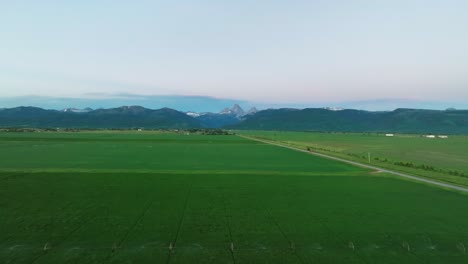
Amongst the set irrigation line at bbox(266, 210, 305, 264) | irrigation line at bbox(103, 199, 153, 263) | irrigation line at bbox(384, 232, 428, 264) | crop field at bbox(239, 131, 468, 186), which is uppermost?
irrigation line at bbox(103, 199, 153, 263)

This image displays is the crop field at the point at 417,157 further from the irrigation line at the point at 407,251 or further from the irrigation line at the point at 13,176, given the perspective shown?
the irrigation line at the point at 13,176

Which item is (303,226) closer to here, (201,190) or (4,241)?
(201,190)

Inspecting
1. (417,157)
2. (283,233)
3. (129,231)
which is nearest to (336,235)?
(283,233)

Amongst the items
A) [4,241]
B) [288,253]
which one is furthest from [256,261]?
[4,241]

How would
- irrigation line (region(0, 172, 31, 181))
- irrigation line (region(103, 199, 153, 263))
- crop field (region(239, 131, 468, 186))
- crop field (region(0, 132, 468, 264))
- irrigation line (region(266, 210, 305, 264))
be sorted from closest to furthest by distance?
irrigation line (region(103, 199, 153, 263)) → irrigation line (region(266, 210, 305, 264)) → crop field (region(0, 132, 468, 264)) → irrigation line (region(0, 172, 31, 181)) → crop field (region(239, 131, 468, 186))

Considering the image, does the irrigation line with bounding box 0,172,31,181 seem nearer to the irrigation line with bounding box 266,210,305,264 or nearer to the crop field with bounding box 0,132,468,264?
the crop field with bounding box 0,132,468,264

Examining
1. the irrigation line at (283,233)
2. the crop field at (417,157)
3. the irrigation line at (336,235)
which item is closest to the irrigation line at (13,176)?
the irrigation line at (283,233)

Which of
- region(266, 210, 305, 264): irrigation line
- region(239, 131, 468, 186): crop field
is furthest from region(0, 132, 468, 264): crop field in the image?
region(239, 131, 468, 186): crop field

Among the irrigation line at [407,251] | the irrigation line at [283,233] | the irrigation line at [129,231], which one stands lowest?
the irrigation line at [407,251]
